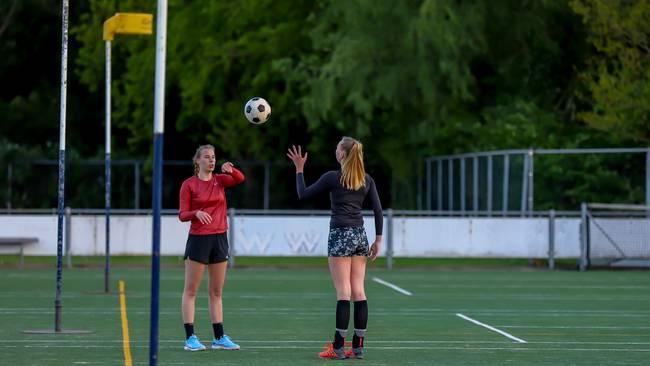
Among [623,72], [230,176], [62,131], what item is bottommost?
[230,176]

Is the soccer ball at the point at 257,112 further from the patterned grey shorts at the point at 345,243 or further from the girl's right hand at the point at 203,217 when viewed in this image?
the patterned grey shorts at the point at 345,243

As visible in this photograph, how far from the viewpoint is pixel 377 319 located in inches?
824

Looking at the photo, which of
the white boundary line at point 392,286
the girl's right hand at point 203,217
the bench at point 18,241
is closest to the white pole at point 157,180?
the girl's right hand at point 203,217

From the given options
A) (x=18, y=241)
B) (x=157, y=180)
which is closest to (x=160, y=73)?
(x=157, y=180)

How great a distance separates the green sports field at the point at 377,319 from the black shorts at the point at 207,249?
3.10 feet

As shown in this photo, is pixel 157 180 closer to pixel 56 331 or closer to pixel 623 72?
pixel 56 331

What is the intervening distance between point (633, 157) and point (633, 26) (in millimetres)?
3280

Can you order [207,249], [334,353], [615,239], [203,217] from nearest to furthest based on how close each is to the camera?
[334,353], [203,217], [207,249], [615,239]

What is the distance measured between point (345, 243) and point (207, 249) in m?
1.48

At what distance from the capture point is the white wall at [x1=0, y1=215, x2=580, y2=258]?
34.8 meters

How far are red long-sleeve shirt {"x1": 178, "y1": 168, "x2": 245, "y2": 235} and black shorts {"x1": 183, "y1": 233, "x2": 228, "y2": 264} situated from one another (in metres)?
0.06

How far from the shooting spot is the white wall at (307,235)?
3484 centimetres

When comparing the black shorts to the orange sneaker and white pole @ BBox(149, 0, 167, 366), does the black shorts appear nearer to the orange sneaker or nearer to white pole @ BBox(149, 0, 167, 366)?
the orange sneaker

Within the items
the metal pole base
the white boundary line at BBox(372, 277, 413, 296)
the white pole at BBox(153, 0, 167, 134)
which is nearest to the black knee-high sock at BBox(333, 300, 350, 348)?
the metal pole base
